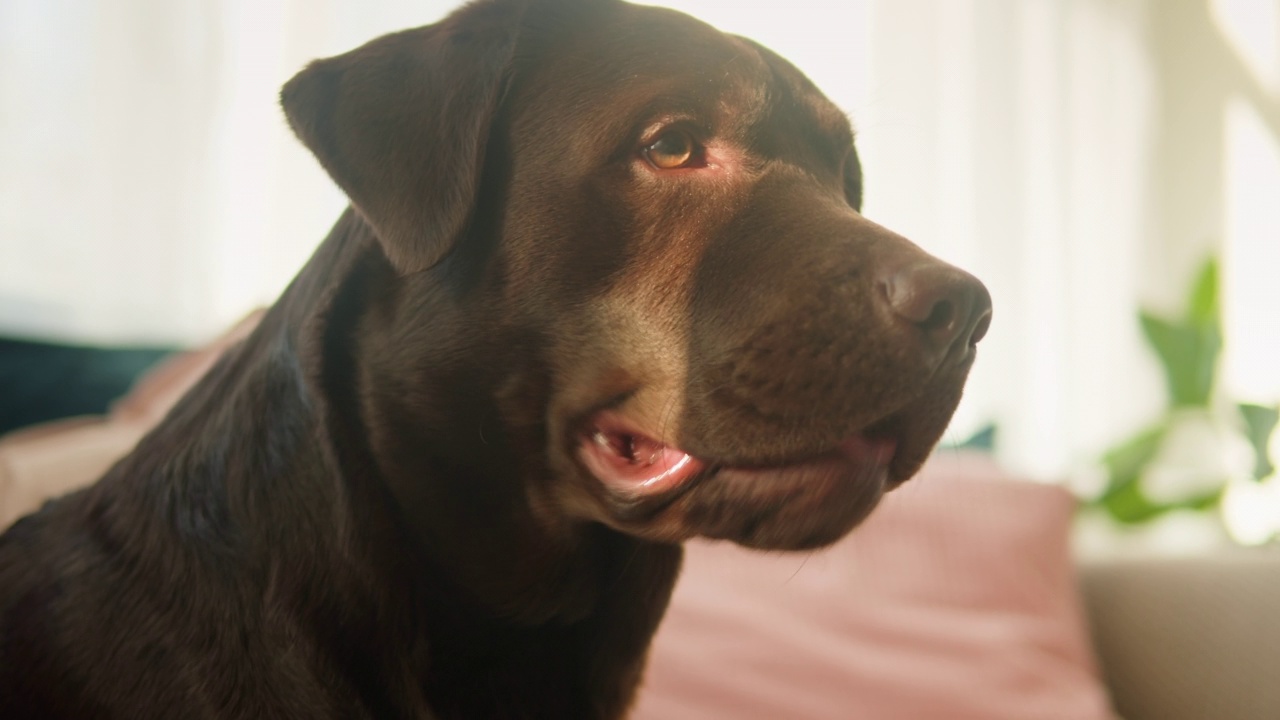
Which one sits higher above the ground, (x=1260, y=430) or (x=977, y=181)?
(x=977, y=181)

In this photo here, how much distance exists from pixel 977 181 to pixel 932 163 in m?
0.31

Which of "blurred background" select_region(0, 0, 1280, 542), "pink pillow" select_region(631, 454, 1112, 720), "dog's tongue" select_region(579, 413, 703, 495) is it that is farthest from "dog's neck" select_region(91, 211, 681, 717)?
"blurred background" select_region(0, 0, 1280, 542)

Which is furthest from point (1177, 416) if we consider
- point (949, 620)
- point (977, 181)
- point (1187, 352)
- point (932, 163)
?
point (949, 620)

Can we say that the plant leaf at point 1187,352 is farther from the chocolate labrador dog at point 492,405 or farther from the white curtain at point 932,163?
the chocolate labrador dog at point 492,405

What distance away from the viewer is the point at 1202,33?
4938 mm

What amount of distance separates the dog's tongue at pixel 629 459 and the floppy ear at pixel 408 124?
267 mm

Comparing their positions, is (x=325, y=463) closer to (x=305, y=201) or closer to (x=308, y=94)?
(x=308, y=94)

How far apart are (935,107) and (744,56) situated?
3.11 meters

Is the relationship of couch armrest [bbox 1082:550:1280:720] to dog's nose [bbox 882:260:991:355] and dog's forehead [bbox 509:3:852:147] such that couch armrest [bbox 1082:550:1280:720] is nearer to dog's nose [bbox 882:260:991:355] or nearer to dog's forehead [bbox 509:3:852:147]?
dog's nose [bbox 882:260:991:355]

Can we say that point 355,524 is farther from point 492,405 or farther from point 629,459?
point 629,459

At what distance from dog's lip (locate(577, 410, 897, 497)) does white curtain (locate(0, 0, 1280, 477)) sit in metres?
1.58

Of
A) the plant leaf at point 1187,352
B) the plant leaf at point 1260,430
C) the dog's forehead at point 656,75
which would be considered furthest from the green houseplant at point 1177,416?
the dog's forehead at point 656,75

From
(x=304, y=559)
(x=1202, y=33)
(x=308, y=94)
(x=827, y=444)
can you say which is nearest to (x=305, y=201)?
(x=308, y=94)

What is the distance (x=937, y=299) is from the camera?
2.96 feet
